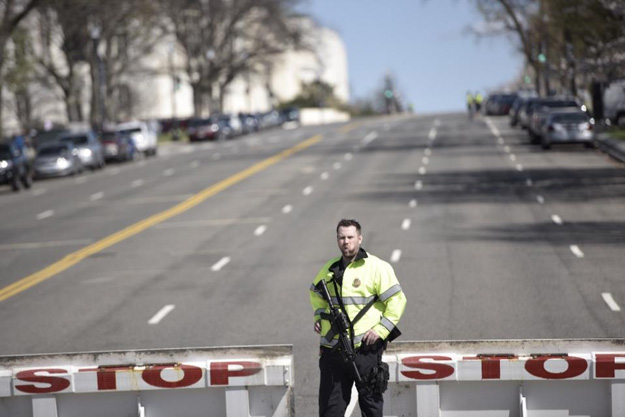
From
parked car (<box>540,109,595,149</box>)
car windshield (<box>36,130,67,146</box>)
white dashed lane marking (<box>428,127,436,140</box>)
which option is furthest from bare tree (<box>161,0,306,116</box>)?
parked car (<box>540,109,595,149</box>)

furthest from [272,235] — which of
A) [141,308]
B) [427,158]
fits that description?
[427,158]

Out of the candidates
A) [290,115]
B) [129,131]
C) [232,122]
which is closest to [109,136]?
[129,131]

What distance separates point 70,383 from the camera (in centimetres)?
988

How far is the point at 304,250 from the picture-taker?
83.1ft

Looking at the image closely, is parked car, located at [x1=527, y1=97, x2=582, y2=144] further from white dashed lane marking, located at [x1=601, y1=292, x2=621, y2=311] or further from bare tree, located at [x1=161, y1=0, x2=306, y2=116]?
bare tree, located at [x1=161, y1=0, x2=306, y2=116]

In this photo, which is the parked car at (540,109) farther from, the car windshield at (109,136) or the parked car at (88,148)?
the car windshield at (109,136)

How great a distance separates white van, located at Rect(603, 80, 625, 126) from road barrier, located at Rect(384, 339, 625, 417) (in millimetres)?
53547

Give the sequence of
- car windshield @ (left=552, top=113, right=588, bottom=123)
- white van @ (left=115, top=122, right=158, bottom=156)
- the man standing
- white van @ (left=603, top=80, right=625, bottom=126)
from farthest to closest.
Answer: white van @ (left=115, top=122, right=158, bottom=156) < white van @ (left=603, top=80, right=625, bottom=126) < car windshield @ (left=552, top=113, right=588, bottom=123) < the man standing

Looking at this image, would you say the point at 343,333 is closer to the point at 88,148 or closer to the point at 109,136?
the point at 88,148

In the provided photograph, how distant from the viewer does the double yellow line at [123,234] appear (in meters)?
22.6

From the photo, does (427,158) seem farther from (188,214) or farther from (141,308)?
(141,308)

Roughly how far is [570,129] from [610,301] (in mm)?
33230

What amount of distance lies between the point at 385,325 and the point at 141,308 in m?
10.8

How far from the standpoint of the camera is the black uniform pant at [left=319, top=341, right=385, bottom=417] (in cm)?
870
